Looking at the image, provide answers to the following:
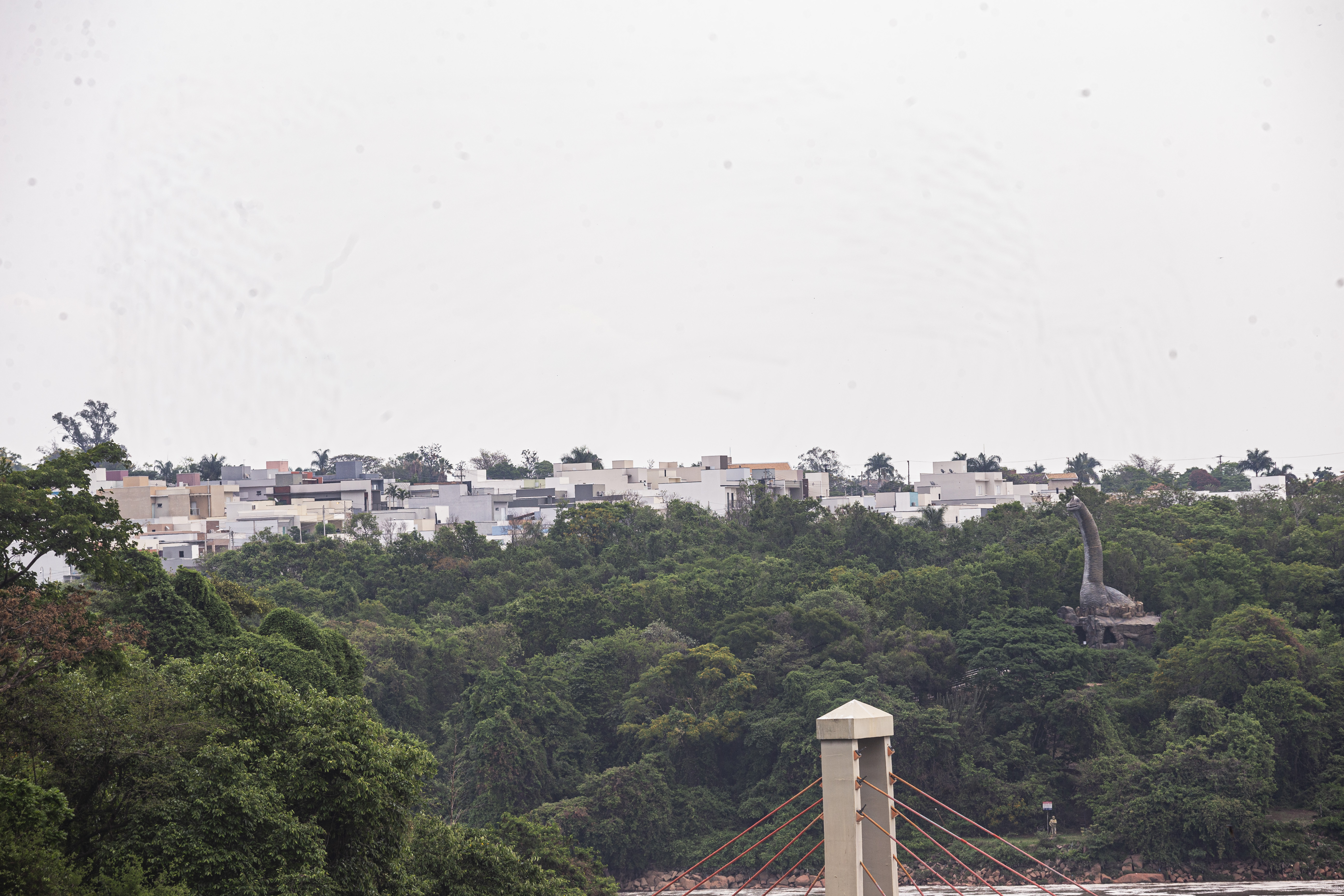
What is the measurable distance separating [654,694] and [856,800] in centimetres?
2939

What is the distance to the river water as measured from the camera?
89.4 feet

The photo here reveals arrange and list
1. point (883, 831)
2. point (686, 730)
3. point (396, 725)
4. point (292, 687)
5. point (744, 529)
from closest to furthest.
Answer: point (883, 831), point (292, 687), point (686, 730), point (396, 725), point (744, 529)

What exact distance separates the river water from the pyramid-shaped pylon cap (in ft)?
67.6

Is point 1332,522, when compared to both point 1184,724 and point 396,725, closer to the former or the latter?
point 1184,724

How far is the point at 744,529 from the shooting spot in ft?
167

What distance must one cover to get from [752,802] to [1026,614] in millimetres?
9005

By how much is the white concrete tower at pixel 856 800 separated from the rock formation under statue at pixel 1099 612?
31038mm

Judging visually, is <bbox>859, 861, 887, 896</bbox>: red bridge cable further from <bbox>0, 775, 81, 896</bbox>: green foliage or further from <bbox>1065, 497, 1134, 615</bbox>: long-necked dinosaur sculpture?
<bbox>1065, 497, 1134, 615</bbox>: long-necked dinosaur sculpture

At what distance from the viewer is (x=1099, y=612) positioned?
36750mm

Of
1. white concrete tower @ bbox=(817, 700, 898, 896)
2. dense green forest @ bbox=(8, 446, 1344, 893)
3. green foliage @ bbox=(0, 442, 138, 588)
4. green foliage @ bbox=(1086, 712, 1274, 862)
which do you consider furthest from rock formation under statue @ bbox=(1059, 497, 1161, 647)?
white concrete tower @ bbox=(817, 700, 898, 896)

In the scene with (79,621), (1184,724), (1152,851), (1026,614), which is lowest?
(1152,851)

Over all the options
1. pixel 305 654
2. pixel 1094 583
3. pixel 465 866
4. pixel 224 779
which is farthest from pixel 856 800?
pixel 1094 583

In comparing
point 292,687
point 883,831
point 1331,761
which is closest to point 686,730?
point 1331,761

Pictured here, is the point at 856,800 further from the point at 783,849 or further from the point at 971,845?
the point at 783,849
